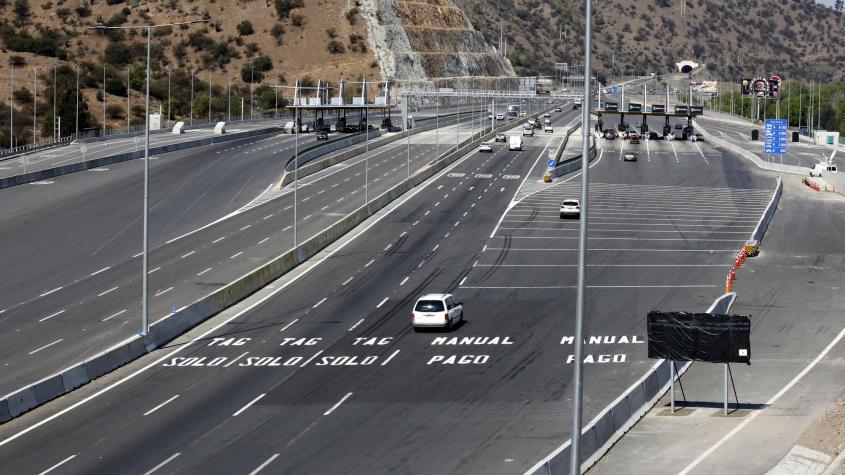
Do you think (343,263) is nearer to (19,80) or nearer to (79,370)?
(79,370)

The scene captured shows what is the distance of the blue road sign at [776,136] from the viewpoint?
4328 inches

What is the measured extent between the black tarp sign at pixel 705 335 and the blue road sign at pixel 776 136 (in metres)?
80.7

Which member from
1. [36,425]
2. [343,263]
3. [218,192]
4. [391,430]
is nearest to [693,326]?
[391,430]

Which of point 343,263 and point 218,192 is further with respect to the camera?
point 218,192

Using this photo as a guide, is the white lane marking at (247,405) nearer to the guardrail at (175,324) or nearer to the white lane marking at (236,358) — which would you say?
the white lane marking at (236,358)

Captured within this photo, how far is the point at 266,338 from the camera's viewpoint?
153ft

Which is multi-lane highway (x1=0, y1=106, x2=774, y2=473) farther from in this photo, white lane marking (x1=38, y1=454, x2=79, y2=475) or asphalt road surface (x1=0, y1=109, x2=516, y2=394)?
asphalt road surface (x1=0, y1=109, x2=516, y2=394)

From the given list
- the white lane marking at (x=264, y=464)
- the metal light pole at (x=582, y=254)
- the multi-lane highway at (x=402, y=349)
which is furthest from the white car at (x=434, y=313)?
the metal light pole at (x=582, y=254)

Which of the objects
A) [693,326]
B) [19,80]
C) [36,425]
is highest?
[19,80]

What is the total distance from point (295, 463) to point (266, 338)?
1789cm

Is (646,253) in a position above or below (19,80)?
below

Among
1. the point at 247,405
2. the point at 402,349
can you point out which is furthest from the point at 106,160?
the point at 247,405

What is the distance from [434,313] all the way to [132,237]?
28.4m

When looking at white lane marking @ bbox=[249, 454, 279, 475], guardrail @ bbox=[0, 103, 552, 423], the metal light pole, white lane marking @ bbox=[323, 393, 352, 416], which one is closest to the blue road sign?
guardrail @ bbox=[0, 103, 552, 423]
